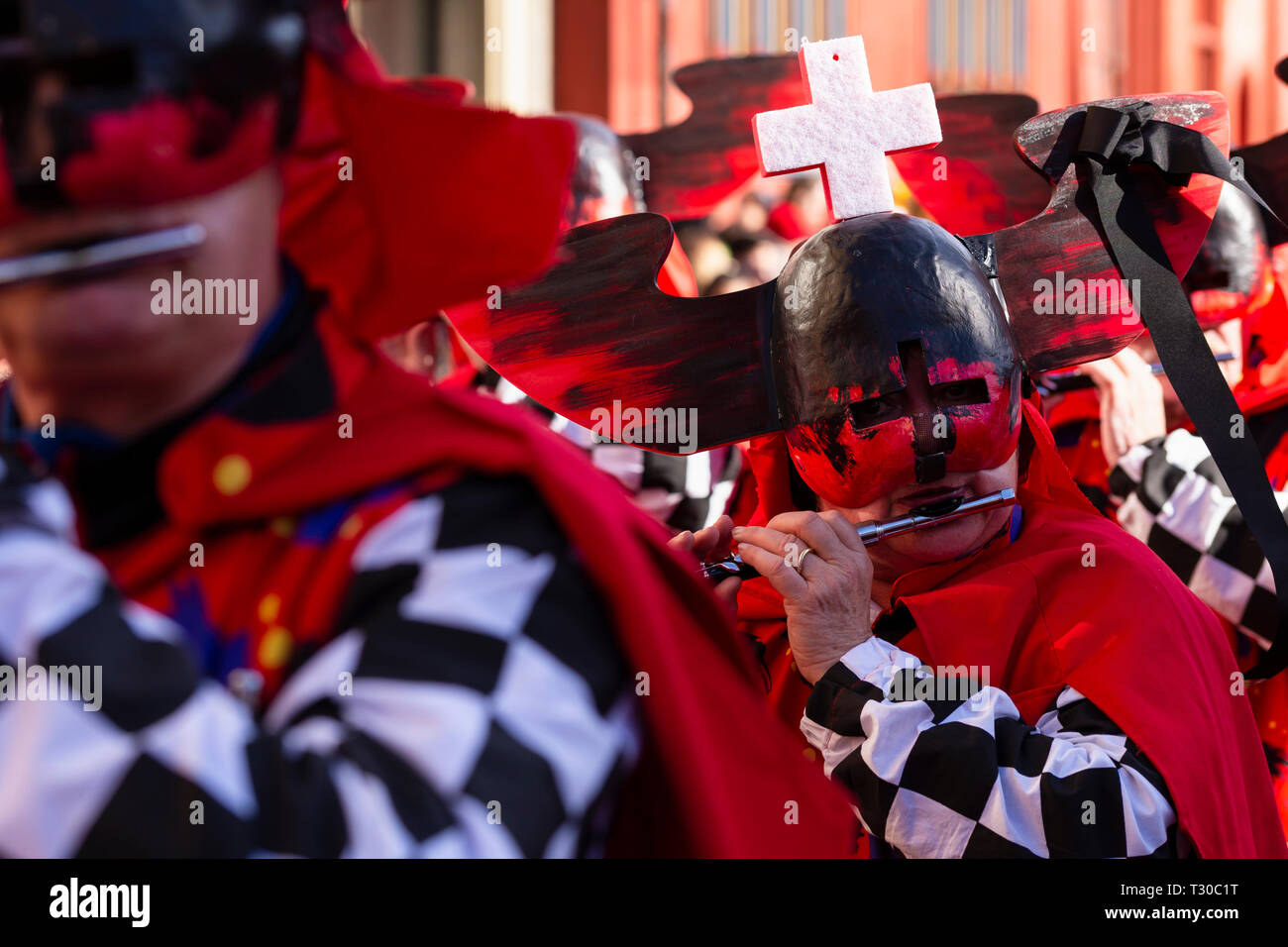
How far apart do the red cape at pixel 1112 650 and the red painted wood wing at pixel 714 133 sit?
91cm

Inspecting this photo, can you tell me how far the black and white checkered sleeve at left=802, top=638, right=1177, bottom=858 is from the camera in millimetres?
1657

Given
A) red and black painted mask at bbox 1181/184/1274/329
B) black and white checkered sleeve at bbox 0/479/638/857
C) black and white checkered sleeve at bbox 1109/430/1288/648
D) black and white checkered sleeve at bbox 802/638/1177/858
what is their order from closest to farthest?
black and white checkered sleeve at bbox 0/479/638/857
black and white checkered sleeve at bbox 802/638/1177/858
black and white checkered sleeve at bbox 1109/430/1288/648
red and black painted mask at bbox 1181/184/1274/329

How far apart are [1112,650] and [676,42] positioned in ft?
11.1

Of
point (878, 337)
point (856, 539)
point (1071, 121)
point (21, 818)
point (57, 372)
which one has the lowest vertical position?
point (856, 539)

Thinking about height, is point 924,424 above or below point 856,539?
above

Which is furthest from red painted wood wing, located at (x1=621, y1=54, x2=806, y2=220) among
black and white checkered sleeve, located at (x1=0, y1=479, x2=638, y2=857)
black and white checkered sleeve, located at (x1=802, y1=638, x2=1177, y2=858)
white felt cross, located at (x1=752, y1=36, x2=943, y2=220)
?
black and white checkered sleeve, located at (x1=0, y1=479, x2=638, y2=857)

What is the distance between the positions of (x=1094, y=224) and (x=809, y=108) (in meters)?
0.42

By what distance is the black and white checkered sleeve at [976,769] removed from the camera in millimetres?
1657

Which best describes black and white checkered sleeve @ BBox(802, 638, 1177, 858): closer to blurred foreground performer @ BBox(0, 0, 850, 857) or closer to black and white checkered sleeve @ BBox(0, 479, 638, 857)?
blurred foreground performer @ BBox(0, 0, 850, 857)

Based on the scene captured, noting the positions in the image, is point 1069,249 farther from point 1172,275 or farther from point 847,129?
point 847,129

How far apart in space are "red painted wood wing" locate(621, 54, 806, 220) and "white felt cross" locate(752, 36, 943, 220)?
0.47 metres

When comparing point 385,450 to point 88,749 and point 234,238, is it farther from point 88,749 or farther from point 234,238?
point 88,749

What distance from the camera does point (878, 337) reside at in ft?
5.89
